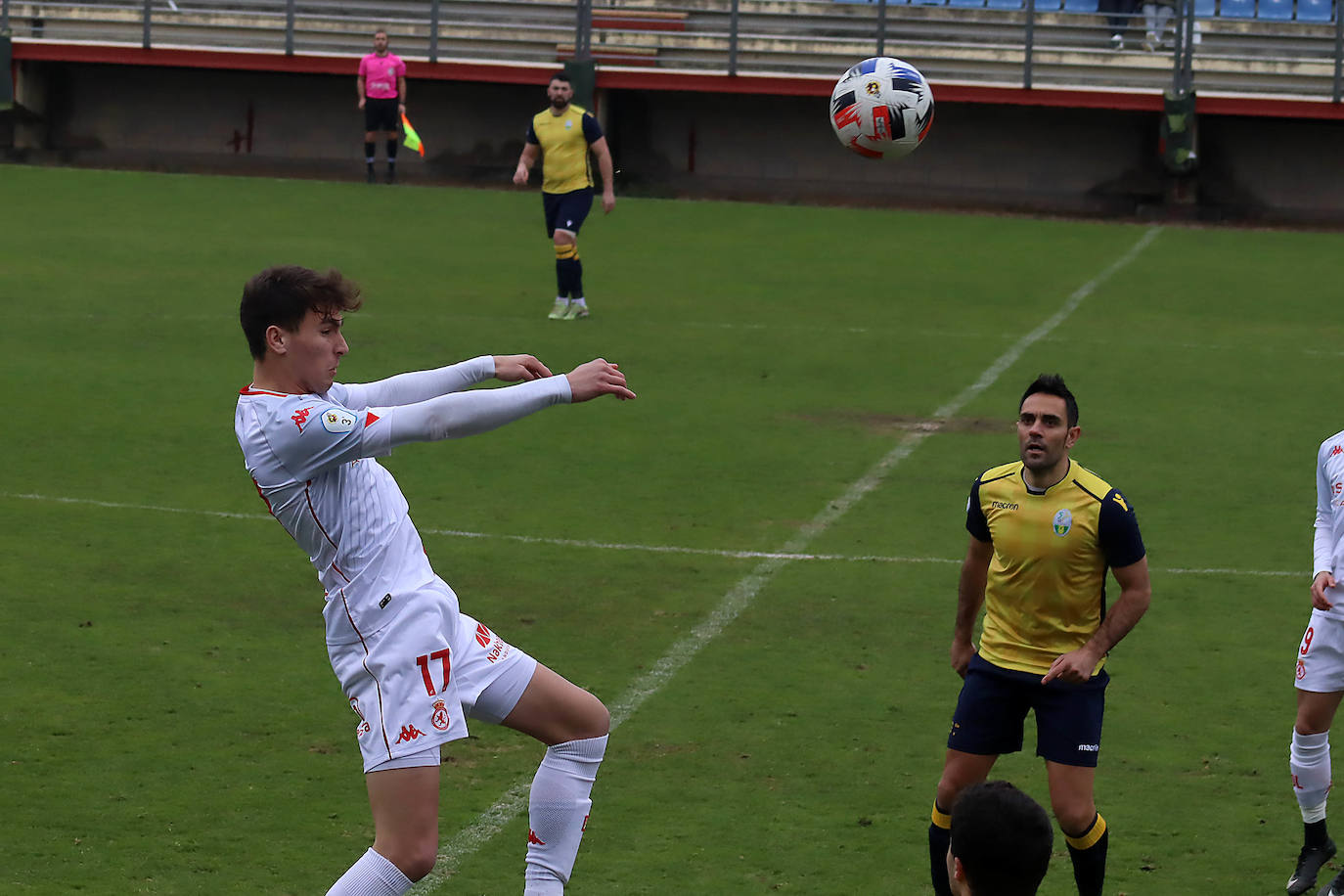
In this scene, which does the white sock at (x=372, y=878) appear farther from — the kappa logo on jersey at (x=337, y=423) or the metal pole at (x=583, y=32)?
the metal pole at (x=583, y=32)

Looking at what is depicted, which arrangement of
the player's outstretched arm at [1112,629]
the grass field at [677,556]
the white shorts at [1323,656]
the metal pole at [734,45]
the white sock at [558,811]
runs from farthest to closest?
1. the metal pole at [734,45]
2. the grass field at [677,556]
3. the white shorts at [1323,656]
4. the player's outstretched arm at [1112,629]
5. the white sock at [558,811]

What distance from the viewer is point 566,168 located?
58.1ft

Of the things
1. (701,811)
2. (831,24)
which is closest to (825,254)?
(831,24)

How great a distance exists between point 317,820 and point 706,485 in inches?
210

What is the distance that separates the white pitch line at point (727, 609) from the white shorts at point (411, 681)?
4.58 ft

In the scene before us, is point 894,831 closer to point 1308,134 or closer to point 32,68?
point 1308,134

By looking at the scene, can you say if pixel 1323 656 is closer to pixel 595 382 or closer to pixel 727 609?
pixel 595 382

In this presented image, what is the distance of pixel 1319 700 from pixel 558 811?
2823mm

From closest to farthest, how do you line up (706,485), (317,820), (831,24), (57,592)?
(317,820), (57,592), (706,485), (831,24)

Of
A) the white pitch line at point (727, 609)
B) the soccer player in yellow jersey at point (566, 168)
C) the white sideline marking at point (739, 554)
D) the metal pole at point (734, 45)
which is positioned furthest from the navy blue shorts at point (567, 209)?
the metal pole at point (734, 45)

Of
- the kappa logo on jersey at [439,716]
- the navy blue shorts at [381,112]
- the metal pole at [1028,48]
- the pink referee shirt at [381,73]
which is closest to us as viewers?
the kappa logo on jersey at [439,716]

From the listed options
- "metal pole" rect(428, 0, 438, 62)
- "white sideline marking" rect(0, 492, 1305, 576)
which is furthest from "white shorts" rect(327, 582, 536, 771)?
"metal pole" rect(428, 0, 438, 62)

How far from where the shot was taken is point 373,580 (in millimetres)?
4883

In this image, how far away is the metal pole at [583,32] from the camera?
Answer: 28625mm
